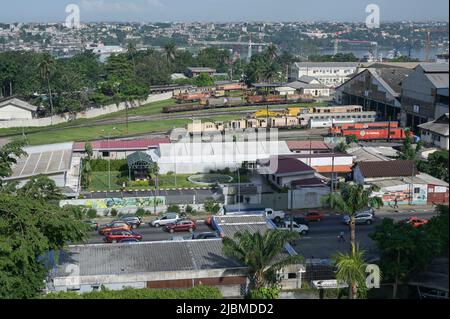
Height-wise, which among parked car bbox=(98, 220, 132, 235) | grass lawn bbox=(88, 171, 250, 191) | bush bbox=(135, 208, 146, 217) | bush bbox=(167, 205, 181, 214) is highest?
parked car bbox=(98, 220, 132, 235)

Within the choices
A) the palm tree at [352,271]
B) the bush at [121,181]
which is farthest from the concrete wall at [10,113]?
the palm tree at [352,271]

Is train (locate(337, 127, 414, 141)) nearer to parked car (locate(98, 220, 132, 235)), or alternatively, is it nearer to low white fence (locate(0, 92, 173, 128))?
parked car (locate(98, 220, 132, 235))

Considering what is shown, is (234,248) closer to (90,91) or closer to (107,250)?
(107,250)

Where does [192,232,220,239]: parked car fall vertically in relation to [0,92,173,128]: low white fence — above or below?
above

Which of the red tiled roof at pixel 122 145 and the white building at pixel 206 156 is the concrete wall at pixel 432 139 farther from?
the red tiled roof at pixel 122 145

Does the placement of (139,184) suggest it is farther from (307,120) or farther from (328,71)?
(328,71)

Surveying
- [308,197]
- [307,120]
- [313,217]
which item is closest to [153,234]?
[313,217]

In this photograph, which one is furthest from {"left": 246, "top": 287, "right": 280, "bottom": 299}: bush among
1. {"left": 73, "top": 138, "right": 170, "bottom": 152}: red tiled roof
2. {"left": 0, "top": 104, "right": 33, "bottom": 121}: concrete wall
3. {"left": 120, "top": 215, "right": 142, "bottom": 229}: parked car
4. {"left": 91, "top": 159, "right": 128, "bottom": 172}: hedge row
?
{"left": 0, "top": 104, "right": 33, "bottom": 121}: concrete wall
